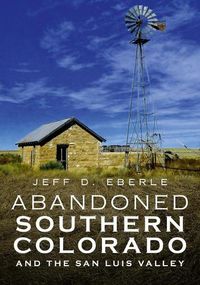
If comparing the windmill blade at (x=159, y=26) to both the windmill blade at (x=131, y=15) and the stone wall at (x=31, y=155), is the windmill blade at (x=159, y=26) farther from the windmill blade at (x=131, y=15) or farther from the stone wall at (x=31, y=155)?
the stone wall at (x=31, y=155)

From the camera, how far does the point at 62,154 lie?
88.0 feet

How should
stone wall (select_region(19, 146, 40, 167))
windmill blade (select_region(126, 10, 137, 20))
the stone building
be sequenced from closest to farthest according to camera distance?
windmill blade (select_region(126, 10, 137, 20))
the stone building
stone wall (select_region(19, 146, 40, 167))

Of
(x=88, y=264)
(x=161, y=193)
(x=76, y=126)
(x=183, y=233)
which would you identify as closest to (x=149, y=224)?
(x=183, y=233)

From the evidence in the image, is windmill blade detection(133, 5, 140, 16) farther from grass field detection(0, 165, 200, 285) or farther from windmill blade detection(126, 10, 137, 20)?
grass field detection(0, 165, 200, 285)

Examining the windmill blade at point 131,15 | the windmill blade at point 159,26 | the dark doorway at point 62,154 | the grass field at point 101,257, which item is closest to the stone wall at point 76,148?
the dark doorway at point 62,154

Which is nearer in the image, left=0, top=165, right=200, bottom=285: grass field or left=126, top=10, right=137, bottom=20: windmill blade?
left=0, top=165, right=200, bottom=285: grass field

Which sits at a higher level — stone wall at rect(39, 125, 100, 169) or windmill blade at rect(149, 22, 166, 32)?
windmill blade at rect(149, 22, 166, 32)

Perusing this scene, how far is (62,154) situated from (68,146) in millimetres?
604

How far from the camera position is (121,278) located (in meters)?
5.73

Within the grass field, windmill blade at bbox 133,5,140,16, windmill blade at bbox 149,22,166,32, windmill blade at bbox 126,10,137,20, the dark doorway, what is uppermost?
windmill blade at bbox 133,5,140,16

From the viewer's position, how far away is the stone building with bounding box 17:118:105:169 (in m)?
26.1

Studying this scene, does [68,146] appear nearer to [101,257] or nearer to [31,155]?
[31,155]

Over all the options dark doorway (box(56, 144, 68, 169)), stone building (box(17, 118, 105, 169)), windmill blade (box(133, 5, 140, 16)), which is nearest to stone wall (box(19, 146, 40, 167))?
stone building (box(17, 118, 105, 169))

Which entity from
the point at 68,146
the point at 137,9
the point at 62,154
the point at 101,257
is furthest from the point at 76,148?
the point at 101,257
